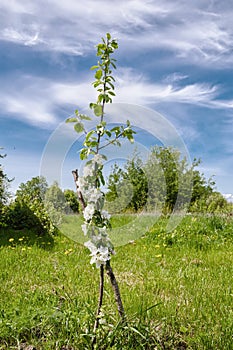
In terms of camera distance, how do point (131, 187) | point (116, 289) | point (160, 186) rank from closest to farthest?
point (116, 289)
point (131, 187)
point (160, 186)

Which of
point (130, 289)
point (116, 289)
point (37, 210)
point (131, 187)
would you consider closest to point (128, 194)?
point (131, 187)

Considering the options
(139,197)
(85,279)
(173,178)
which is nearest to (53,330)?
(85,279)

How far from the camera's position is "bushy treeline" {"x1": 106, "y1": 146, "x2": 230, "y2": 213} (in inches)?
412

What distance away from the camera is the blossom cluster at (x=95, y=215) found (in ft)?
8.27

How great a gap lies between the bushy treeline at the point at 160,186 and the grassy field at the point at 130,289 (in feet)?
5.47

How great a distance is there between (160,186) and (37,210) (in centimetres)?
488

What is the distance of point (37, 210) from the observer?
9336 mm

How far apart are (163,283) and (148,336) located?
181 cm

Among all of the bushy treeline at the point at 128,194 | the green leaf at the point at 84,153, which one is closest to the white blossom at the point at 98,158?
the green leaf at the point at 84,153

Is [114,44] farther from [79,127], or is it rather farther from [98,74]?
[79,127]

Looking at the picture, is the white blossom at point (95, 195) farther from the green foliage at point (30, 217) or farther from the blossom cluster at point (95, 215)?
the green foliage at point (30, 217)

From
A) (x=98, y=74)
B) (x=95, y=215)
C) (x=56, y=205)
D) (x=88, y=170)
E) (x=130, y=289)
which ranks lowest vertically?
(x=130, y=289)

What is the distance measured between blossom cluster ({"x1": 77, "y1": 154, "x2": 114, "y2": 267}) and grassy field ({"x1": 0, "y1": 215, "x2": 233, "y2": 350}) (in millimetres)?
528

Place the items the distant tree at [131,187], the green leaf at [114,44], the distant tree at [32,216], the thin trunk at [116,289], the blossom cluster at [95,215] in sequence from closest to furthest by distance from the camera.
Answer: the blossom cluster at [95,215]
the thin trunk at [116,289]
the green leaf at [114,44]
the distant tree at [32,216]
the distant tree at [131,187]
